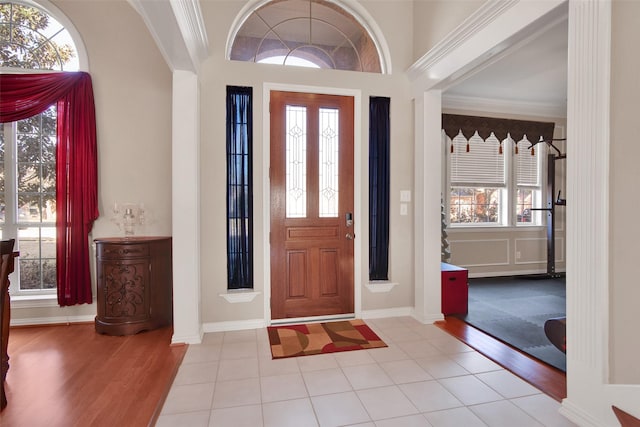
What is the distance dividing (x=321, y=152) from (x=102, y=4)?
2.84m

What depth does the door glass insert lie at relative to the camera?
356 cm

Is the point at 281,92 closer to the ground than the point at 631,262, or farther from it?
farther from it

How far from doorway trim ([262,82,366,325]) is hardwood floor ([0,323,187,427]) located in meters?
1.15

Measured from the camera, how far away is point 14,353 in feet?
9.31

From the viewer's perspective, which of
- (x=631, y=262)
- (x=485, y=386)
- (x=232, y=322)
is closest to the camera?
(x=631, y=262)

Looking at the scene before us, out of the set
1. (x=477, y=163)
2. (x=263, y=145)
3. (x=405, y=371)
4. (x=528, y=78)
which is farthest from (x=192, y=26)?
(x=477, y=163)

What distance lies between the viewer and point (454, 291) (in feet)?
12.5

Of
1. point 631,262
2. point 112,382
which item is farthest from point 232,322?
point 631,262

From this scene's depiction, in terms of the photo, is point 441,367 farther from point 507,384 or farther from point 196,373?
point 196,373

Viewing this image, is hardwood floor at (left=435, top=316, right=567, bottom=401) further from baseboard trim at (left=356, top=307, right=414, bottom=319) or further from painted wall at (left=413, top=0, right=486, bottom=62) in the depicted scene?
painted wall at (left=413, top=0, right=486, bottom=62)

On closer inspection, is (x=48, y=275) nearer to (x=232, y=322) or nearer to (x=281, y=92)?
(x=232, y=322)

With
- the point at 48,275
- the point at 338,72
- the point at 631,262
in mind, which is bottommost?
the point at 48,275

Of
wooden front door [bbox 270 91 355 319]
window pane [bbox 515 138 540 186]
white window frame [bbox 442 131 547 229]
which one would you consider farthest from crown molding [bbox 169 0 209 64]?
window pane [bbox 515 138 540 186]

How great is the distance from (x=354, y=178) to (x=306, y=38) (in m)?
1.64
